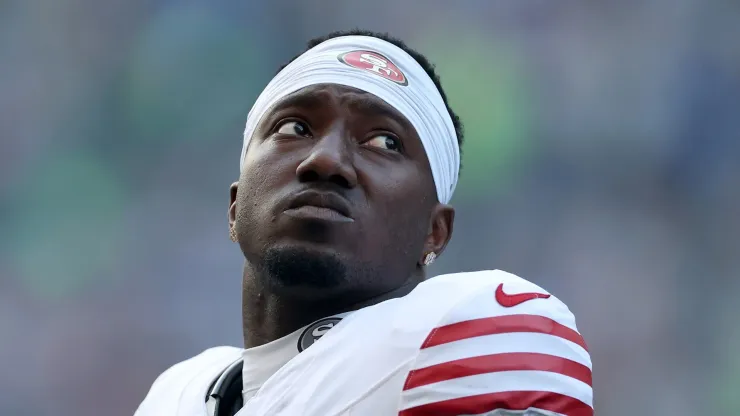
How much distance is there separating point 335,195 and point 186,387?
1.61 ft

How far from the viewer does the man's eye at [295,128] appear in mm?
1857

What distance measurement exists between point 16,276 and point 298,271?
11.0ft

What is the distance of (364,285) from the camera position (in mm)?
1706

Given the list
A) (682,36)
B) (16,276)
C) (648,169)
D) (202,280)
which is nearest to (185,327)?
(202,280)

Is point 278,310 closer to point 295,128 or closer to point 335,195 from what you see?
point 335,195

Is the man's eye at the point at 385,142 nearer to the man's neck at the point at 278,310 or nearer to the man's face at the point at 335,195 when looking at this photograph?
the man's face at the point at 335,195

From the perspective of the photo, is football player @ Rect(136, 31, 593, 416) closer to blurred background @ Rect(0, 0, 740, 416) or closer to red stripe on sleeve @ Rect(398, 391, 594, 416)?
red stripe on sleeve @ Rect(398, 391, 594, 416)

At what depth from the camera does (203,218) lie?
185 inches

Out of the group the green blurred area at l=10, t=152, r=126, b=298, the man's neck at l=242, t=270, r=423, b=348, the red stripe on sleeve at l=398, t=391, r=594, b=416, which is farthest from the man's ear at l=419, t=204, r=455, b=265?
the green blurred area at l=10, t=152, r=126, b=298

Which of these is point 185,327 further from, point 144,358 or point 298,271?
point 298,271

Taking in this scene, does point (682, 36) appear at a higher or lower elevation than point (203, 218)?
higher

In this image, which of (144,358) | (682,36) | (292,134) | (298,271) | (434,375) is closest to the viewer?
(434,375)

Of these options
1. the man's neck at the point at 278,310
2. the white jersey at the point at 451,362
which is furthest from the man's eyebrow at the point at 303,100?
the white jersey at the point at 451,362

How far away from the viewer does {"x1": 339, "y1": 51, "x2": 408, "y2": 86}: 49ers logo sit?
1926mm
